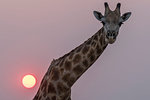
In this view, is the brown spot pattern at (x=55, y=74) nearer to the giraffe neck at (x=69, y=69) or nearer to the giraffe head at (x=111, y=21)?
the giraffe neck at (x=69, y=69)

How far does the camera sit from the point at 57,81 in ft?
43.8

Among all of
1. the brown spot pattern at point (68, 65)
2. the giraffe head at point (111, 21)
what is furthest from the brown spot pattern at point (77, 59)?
the giraffe head at point (111, 21)

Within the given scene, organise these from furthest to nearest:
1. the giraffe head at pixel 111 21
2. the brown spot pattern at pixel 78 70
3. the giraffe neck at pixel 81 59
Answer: the brown spot pattern at pixel 78 70
the giraffe neck at pixel 81 59
the giraffe head at pixel 111 21

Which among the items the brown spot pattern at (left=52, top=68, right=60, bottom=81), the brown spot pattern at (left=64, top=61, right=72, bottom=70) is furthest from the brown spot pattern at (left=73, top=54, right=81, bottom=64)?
the brown spot pattern at (left=52, top=68, right=60, bottom=81)

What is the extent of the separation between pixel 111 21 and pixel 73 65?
2.05 m

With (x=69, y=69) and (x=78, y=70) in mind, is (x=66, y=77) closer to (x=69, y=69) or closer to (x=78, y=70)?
(x=69, y=69)

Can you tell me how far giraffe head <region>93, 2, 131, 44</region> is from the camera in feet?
39.9

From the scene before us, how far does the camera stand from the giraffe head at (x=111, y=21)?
1215 cm

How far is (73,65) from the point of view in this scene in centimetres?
1360

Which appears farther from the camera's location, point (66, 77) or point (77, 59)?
point (77, 59)

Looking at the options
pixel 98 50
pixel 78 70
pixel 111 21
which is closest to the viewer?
pixel 111 21

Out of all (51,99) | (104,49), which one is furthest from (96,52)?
(51,99)

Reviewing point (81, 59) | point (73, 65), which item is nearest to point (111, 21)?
point (81, 59)

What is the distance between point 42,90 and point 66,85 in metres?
0.86
